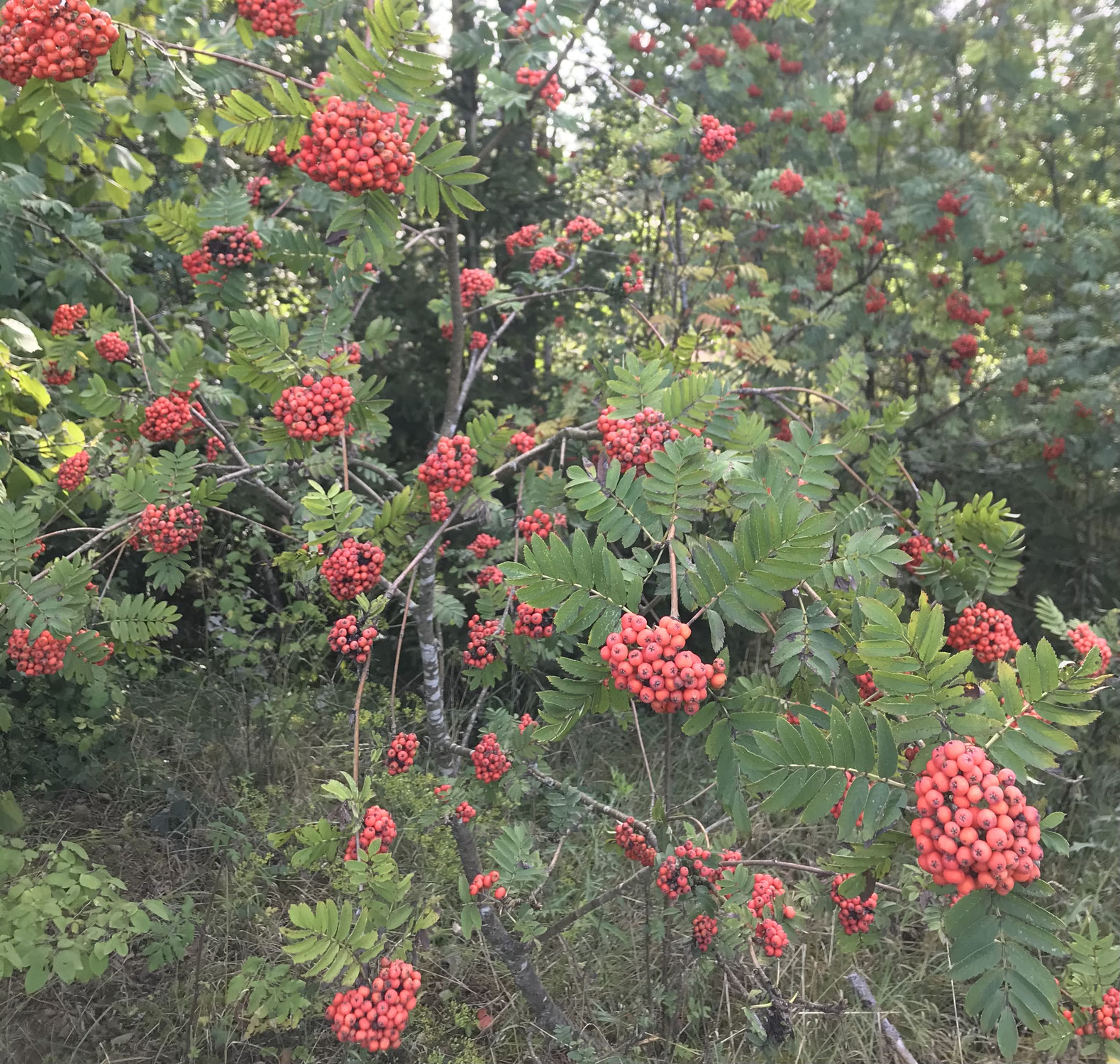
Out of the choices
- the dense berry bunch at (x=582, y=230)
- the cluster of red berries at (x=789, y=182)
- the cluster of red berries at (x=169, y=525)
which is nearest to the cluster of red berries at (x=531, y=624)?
the cluster of red berries at (x=169, y=525)

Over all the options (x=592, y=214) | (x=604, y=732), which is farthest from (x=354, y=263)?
(x=592, y=214)

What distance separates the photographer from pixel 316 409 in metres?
1.92

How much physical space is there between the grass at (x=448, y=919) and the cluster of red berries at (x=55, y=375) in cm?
190

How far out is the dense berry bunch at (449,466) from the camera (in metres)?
2.08

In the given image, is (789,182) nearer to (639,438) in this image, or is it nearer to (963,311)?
(963,311)

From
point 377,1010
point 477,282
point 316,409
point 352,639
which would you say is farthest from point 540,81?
point 377,1010

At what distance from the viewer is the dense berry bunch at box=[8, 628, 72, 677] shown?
87.6 inches

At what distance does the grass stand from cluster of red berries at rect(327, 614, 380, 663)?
117 cm

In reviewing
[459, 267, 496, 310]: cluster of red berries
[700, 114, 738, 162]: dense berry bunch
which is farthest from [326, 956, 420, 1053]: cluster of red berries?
[700, 114, 738, 162]: dense berry bunch

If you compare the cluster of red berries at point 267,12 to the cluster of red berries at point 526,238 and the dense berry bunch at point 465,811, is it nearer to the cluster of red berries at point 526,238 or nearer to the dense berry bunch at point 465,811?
the cluster of red berries at point 526,238

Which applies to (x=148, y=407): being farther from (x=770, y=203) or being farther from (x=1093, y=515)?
(x=1093, y=515)

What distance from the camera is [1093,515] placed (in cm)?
548

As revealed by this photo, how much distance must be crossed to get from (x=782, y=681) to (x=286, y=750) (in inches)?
132

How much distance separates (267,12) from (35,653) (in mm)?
2109
